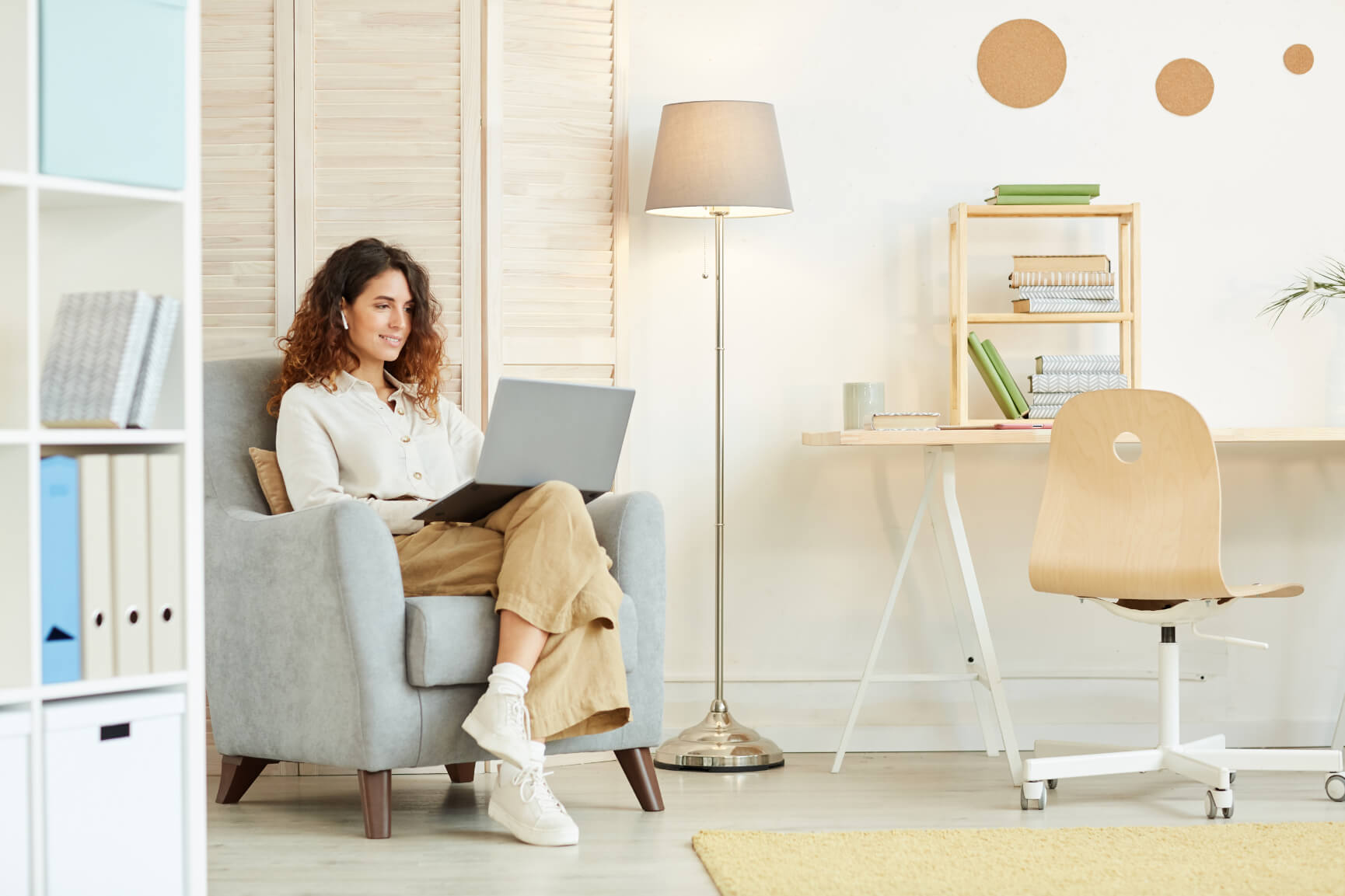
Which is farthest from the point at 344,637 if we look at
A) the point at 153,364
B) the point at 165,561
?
the point at 153,364

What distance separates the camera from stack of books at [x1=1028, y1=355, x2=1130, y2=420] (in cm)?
324

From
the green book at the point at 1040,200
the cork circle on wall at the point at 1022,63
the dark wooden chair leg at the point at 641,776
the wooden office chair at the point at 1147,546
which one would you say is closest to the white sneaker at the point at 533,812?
the dark wooden chair leg at the point at 641,776

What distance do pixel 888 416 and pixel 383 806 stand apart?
4.73 ft

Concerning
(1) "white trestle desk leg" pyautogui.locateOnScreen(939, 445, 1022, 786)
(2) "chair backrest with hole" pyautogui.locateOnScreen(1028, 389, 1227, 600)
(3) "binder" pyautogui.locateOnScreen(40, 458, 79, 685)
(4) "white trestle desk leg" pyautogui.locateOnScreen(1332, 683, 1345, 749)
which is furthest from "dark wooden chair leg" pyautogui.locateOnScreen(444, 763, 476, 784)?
(4) "white trestle desk leg" pyautogui.locateOnScreen(1332, 683, 1345, 749)

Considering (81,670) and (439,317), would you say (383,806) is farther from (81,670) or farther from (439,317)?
Answer: (439,317)

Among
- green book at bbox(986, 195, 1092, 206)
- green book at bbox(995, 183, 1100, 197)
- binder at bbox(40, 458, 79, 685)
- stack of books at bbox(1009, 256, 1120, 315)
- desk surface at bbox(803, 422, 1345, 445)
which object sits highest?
green book at bbox(995, 183, 1100, 197)

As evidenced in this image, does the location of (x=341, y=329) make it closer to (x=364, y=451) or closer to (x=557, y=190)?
(x=364, y=451)

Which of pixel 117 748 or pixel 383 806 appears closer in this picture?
pixel 117 748

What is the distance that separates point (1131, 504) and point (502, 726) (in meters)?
1.30

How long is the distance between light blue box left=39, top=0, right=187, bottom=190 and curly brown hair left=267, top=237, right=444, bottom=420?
1074 mm

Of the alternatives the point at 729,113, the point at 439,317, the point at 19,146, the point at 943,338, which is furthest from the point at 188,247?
the point at 943,338

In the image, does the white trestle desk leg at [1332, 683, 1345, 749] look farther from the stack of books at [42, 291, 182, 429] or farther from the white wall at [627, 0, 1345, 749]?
the stack of books at [42, 291, 182, 429]

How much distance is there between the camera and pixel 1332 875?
210cm

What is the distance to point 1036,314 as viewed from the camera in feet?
10.6
